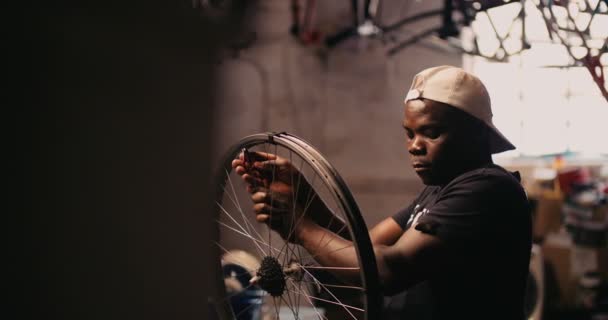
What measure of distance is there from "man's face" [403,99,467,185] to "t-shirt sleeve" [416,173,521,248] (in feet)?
0.20

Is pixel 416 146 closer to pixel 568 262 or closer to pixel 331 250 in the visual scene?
pixel 331 250

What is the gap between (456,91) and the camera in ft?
4.25

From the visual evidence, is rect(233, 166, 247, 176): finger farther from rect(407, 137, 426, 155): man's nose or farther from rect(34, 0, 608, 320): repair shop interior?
rect(407, 137, 426, 155): man's nose

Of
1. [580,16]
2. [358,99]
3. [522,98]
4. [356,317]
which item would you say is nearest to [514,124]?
[522,98]

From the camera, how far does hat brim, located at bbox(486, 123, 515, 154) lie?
1.38 meters

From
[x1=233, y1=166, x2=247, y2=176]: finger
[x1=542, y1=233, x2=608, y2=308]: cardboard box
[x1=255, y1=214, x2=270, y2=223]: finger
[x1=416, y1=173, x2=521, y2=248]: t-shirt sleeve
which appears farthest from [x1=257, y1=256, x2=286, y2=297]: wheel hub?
[x1=542, y1=233, x2=608, y2=308]: cardboard box

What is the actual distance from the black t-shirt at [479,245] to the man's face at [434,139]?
0.05 m

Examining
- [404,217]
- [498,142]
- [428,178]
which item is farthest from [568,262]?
[428,178]

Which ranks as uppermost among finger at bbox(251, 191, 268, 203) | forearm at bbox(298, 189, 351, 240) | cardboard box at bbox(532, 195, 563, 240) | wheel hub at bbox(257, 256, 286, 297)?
finger at bbox(251, 191, 268, 203)

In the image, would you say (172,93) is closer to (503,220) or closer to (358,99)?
(503,220)

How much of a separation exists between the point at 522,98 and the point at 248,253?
3.91 meters

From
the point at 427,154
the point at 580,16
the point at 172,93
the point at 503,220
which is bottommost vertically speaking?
the point at 503,220

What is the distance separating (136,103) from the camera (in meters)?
1.16

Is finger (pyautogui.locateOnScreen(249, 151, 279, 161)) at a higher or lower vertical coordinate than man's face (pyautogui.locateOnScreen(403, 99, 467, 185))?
lower
